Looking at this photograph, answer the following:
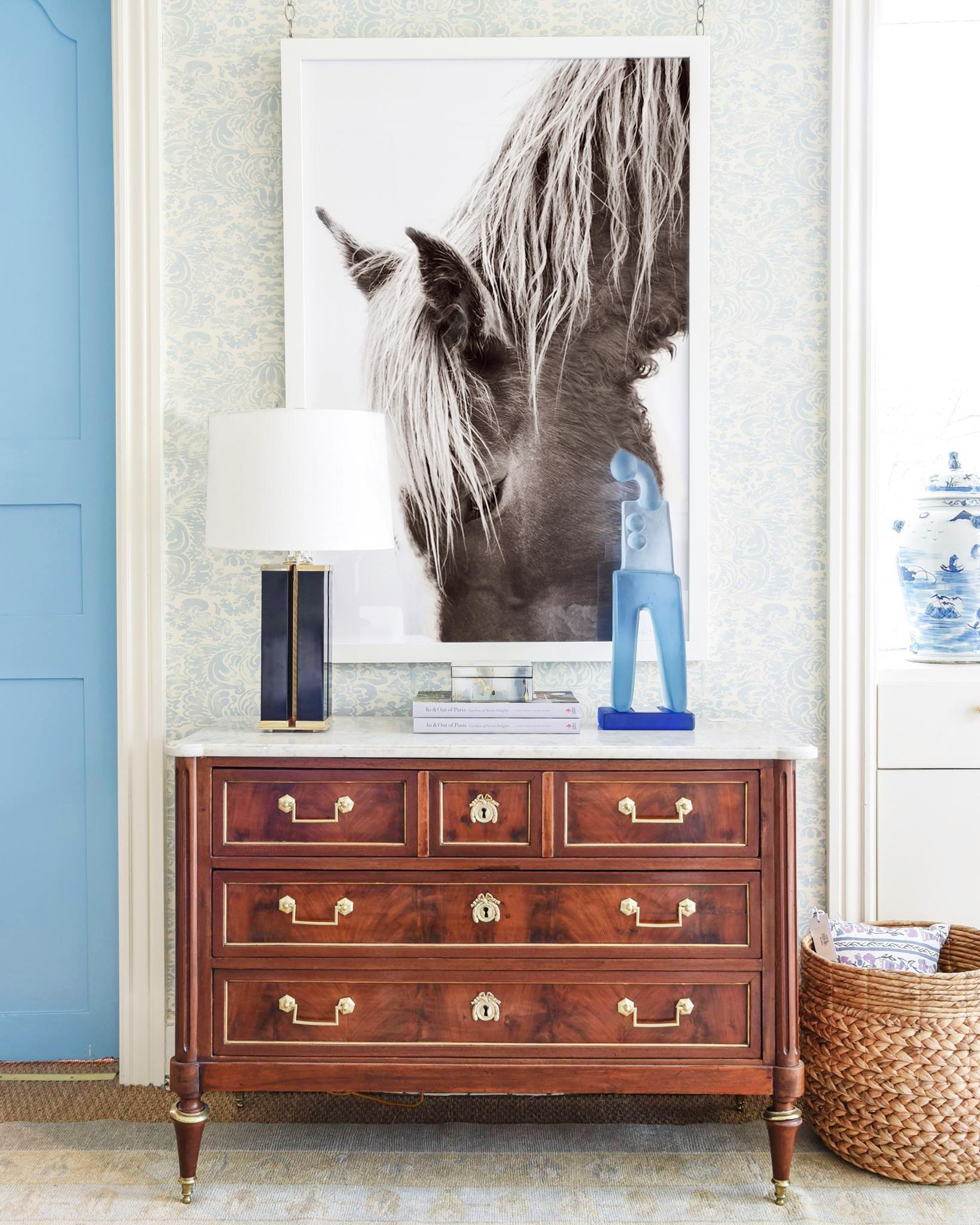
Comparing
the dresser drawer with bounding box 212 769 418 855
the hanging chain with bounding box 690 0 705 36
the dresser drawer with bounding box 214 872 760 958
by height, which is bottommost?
the dresser drawer with bounding box 214 872 760 958

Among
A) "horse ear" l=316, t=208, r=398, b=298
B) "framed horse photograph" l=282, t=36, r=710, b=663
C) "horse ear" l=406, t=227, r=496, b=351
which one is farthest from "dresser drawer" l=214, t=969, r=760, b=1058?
"horse ear" l=316, t=208, r=398, b=298

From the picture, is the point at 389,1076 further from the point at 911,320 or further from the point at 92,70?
the point at 92,70

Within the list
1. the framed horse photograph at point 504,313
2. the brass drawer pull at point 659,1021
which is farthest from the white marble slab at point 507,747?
the brass drawer pull at point 659,1021

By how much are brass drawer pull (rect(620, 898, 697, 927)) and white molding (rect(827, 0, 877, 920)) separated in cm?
59

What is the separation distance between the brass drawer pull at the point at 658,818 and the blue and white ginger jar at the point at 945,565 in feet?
2.83

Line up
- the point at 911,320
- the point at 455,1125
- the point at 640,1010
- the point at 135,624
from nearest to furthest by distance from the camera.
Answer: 1. the point at 640,1010
2. the point at 455,1125
3. the point at 135,624
4. the point at 911,320

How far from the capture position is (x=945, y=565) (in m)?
2.09

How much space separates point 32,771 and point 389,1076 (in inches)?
44.5

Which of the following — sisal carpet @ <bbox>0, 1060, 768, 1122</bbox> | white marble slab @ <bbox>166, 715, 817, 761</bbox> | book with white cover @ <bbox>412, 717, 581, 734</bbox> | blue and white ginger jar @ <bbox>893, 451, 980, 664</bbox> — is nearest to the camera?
white marble slab @ <bbox>166, 715, 817, 761</bbox>

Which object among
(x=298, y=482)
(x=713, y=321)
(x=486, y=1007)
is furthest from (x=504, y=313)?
(x=486, y=1007)

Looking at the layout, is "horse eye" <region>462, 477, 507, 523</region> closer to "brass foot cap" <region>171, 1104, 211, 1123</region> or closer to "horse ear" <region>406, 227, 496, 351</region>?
"horse ear" <region>406, 227, 496, 351</region>

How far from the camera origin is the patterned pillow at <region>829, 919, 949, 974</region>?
1839 millimetres

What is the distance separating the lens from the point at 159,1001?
2088 millimetres

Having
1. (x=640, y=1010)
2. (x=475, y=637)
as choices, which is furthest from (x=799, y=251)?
(x=640, y=1010)
